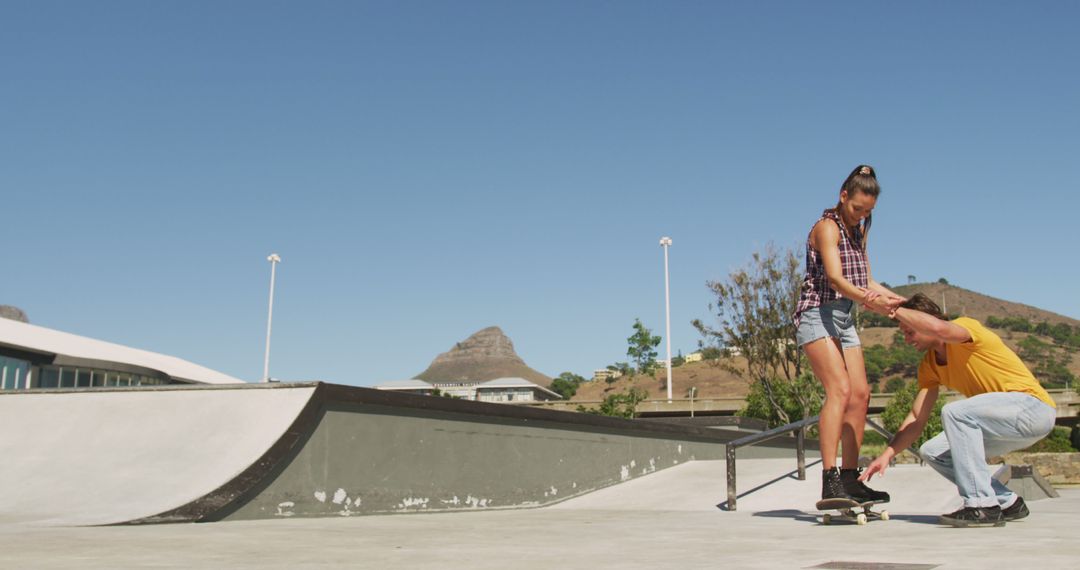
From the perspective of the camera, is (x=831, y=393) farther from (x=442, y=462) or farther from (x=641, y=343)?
(x=641, y=343)

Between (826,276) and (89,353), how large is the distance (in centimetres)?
3037

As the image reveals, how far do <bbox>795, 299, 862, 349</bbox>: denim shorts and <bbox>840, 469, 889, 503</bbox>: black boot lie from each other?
785 millimetres

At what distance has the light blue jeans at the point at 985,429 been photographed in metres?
4.37

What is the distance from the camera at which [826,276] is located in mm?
4961

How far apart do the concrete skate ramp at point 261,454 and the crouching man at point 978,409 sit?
3.57m

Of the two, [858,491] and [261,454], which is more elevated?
[261,454]

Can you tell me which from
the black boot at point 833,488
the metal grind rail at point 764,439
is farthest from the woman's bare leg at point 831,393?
the metal grind rail at point 764,439

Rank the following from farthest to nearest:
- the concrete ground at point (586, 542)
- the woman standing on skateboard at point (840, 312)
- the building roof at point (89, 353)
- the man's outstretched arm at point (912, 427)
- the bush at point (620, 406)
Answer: the bush at point (620, 406) < the building roof at point (89, 353) < the woman standing on skateboard at point (840, 312) < the man's outstretched arm at point (912, 427) < the concrete ground at point (586, 542)

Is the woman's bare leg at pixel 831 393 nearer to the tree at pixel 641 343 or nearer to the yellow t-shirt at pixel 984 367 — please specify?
the yellow t-shirt at pixel 984 367

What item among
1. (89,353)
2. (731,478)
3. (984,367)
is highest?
(89,353)

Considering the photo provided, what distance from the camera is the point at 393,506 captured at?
6.55 metres

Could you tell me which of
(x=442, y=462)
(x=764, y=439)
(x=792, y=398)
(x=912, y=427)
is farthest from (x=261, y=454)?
(x=792, y=398)

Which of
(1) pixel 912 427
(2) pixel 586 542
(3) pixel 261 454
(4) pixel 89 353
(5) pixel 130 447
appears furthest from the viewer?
(4) pixel 89 353

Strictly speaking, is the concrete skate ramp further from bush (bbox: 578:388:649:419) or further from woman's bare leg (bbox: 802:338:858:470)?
bush (bbox: 578:388:649:419)
